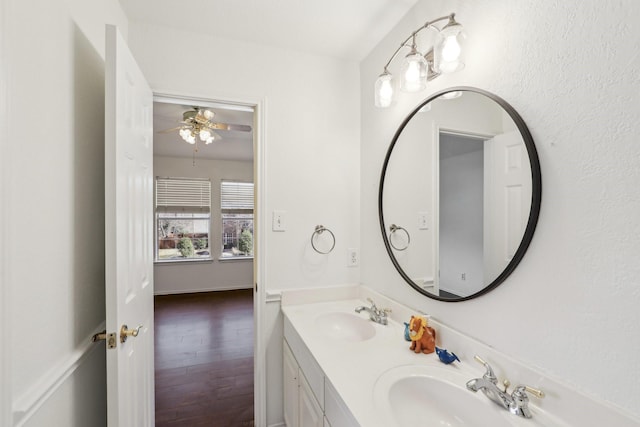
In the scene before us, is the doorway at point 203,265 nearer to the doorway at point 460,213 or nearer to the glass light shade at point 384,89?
the glass light shade at point 384,89

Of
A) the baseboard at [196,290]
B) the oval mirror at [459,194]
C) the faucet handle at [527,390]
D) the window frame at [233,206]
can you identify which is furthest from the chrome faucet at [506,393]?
the baseboard at [196,290]

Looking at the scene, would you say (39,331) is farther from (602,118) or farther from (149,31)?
(602,118)

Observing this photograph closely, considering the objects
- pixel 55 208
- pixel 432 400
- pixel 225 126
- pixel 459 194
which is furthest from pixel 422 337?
pixel 225 126

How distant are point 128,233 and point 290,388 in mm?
1171

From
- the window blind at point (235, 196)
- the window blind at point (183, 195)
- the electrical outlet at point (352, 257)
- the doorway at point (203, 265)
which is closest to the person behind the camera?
the electrical outlet at point (352, 257)

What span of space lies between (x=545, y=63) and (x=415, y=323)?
1.04 m

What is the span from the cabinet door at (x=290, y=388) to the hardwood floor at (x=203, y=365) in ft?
1.39

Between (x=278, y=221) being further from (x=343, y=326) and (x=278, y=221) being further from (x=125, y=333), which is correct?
(x=125, y=333)

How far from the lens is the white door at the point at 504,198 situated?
912 millimetres

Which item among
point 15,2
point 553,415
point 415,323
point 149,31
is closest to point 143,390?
point 415,323

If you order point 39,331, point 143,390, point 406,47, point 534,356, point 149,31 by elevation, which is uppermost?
point 149,31

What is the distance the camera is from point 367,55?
1.83m

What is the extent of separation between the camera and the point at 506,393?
858mm

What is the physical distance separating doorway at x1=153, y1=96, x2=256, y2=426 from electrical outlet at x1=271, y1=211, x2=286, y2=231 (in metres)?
0.68
